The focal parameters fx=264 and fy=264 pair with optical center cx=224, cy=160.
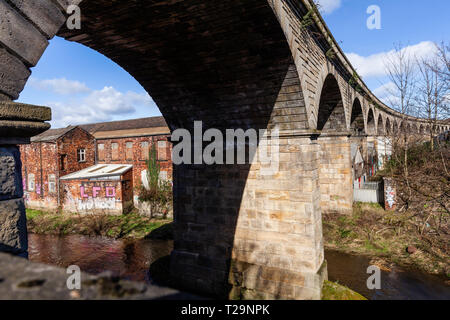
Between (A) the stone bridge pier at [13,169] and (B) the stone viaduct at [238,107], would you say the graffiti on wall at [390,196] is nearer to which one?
(B) the stone viaduct at [238,107]

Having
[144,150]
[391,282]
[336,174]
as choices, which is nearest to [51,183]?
[144,150]

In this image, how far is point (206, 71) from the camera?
234 inches

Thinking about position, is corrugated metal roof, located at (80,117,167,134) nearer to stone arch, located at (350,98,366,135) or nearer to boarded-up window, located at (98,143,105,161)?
boarded-up window, located at (98,143,105,161)

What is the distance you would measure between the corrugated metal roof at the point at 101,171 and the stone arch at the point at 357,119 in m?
14.8

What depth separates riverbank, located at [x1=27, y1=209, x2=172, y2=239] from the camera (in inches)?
561

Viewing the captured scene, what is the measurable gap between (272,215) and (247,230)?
82 cm

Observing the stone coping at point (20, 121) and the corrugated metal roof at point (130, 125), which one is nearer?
the stone coping at point (20, 121)

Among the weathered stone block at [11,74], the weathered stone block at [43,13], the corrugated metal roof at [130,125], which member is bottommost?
the weathered stone block at [11,74]

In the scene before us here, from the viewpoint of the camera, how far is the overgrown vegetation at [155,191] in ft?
54.1

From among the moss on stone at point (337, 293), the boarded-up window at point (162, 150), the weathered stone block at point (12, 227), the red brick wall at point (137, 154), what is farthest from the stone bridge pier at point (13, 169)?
the boarded-up window at point (162, 150)

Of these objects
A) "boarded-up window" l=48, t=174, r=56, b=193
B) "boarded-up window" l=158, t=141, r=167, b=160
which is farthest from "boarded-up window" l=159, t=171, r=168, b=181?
"boarded-up window" l=48, t=174, r=56, b=193

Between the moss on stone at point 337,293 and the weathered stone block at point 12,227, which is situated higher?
the weathered stone block at point 12,227

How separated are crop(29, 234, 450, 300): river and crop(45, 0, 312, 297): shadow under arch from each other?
260cm

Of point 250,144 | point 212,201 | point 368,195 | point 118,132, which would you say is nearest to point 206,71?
point 250,144
